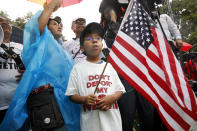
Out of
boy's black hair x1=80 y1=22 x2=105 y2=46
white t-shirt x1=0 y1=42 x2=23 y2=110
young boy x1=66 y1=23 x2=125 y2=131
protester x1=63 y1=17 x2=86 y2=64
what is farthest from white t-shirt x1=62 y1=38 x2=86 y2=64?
white t-shirt x1=0 y1=42 x2=23 y2=110

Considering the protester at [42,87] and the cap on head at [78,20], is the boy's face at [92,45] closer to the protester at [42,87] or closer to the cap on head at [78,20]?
the protester at [42,87]

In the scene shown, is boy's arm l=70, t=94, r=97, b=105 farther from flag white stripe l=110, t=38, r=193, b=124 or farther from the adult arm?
the adult arm

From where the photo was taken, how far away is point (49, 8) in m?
1.85

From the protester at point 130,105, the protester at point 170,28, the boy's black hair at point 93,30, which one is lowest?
the protester at point 130,105

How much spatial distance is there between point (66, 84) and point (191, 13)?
21.3 metres

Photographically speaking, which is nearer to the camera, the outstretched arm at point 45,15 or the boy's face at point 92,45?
the outstretched arm at point 45,15

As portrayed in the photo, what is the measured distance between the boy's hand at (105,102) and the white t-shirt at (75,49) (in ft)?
3.32

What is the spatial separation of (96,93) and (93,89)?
0.05 m

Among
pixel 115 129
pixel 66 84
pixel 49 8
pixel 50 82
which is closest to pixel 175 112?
pixel 115 129

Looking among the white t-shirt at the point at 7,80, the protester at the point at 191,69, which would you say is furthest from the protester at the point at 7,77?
the protester at the point at 191,69

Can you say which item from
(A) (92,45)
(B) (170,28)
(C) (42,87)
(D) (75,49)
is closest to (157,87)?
(A) (92,45)

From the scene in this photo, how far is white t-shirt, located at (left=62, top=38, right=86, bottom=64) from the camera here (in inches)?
103

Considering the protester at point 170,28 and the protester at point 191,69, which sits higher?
the protester at point 170,28

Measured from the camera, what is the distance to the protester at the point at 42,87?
5.28 feet
